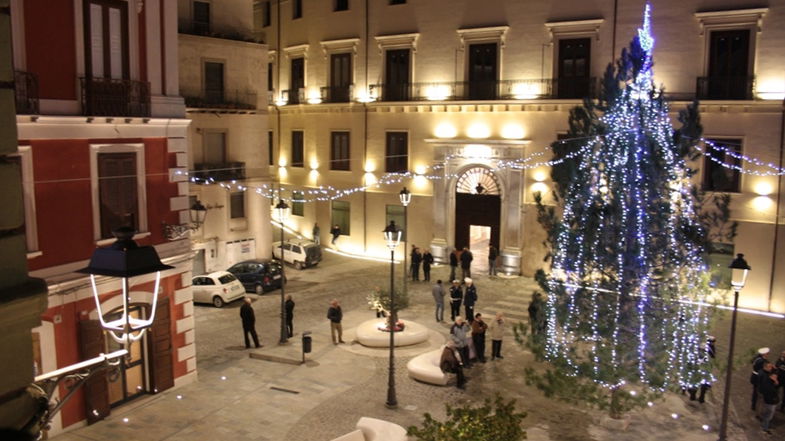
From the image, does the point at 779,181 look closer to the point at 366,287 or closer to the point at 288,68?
the point at 366,287

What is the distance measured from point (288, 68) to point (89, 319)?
81.7ft

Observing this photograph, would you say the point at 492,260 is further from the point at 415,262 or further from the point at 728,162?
the point at 728,162

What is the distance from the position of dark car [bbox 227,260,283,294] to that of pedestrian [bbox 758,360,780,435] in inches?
671

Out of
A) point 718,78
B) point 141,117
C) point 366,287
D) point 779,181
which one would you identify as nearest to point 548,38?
point 718,78

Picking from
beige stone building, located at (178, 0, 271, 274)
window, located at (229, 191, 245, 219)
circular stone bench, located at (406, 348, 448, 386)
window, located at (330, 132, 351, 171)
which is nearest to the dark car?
beige stone building, located at (178, 0, 271, 274)

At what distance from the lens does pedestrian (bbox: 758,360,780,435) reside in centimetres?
1388

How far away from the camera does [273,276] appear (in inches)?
1054

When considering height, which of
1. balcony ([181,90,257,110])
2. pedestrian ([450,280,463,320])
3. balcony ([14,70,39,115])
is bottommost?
pedestrian ([450,280,463,320])

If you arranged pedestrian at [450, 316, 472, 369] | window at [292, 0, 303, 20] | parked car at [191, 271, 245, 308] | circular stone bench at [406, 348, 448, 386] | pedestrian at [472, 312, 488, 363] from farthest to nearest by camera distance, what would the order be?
Result: window at [292, 0, 303, 20] → parked car at [191, 271, 245, 308] → pedestrian at [472, 312, 488, 363] → pedestrian at [450, 316, 472, 369] → circular stone bench at [406, 348, 448, 386]

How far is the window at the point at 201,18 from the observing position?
2808 centimetres

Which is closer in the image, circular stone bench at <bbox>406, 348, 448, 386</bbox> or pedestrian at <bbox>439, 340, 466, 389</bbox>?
pedestrian at <bbox>439, 340, 466, 389</bbox>

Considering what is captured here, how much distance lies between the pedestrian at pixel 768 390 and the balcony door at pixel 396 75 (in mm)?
20488

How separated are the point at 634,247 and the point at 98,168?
1080 cm

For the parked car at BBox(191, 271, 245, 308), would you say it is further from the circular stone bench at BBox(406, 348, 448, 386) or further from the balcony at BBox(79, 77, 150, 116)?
the balcony at BBox(79, 77, 150, 116)
